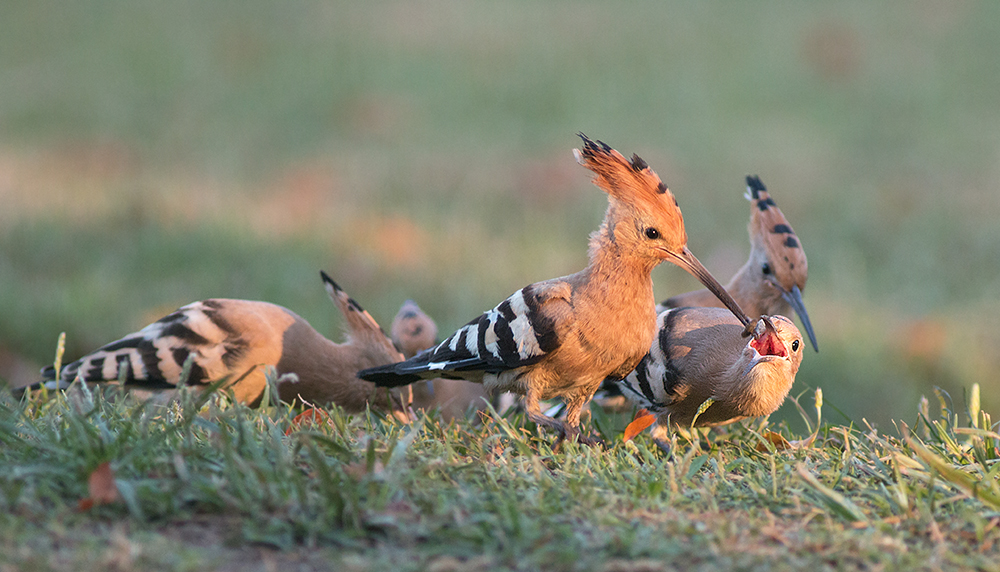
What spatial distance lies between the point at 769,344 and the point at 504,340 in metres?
0.84

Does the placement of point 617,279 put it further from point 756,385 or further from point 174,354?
point 174,354

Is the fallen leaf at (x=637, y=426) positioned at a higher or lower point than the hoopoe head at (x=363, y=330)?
lower

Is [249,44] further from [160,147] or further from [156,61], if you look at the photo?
[160,147]

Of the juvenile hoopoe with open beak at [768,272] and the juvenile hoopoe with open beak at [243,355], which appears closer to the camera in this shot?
the juvenile hoopoe with open beak at [243,355]

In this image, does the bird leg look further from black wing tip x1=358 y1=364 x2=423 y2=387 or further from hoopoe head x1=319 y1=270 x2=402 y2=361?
hoopoe head x1=319 y1=270 x2=402 y2=361

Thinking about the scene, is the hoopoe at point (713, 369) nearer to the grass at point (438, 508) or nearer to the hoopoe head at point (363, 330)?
the grass at point (438, 508)

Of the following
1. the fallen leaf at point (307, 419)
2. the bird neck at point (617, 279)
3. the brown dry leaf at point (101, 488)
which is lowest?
the fallen leaf at point (307, 419)

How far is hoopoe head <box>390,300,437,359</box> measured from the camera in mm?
4504

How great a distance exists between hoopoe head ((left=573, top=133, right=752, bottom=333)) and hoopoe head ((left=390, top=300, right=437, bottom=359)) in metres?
1.57

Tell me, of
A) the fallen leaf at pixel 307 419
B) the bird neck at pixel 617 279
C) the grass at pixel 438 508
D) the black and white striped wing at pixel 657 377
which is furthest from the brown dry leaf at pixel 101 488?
the black and white striped wing at pixel 657 377

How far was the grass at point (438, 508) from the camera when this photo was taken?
206 centimetres

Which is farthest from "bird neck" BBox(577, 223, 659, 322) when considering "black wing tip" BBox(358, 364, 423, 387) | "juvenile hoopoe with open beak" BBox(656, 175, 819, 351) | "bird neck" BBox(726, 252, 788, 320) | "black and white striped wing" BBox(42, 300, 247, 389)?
"black and white striped wing" BBox(42, 300, 247, 389)

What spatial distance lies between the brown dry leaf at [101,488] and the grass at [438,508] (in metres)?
0.02

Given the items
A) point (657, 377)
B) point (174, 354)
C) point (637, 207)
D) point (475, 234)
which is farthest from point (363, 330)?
point (475, 234)
